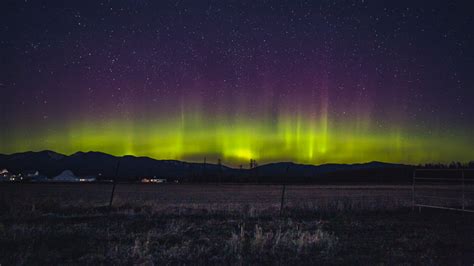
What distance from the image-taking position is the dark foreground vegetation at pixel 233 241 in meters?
10.0

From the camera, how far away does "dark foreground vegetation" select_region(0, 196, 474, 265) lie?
32.9 feet

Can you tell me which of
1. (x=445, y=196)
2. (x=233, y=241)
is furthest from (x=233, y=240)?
(x=445, y=196)

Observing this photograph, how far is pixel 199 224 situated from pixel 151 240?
3770 mm

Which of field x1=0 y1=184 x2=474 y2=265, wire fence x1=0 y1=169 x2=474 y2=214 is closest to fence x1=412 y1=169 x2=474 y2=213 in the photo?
wire fence x1=0 y1=169 x2=474 y2=214

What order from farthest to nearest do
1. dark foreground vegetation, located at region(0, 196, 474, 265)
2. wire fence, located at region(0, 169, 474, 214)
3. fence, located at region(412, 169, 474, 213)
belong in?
wire fence, located at region(0, 169, 474, 214)
fence, located at region(412, 169, 474, 213)
dark foreground vegetation, located at region(0, 196, 474, 265)

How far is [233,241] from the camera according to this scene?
11.6 m

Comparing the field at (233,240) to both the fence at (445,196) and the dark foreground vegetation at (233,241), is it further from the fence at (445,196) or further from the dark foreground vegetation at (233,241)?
the fence at (445,196)

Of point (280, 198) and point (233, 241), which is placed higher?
point (233, 241)

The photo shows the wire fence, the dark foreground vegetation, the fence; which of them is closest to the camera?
→ the dark foreground vegetation

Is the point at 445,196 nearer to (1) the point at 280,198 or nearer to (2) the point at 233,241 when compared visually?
(1) the point at 280,198

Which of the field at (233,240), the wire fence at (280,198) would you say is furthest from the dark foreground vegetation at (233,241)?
the wire fence at (280,198)

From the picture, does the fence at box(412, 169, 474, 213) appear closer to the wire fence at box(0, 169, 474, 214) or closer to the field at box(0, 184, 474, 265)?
the wire fence at box(0, 169, 474, 214)

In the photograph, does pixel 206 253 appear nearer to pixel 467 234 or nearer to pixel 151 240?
pixel 151 240

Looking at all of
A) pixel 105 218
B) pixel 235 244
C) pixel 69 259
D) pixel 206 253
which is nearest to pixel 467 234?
pixel 235 244
